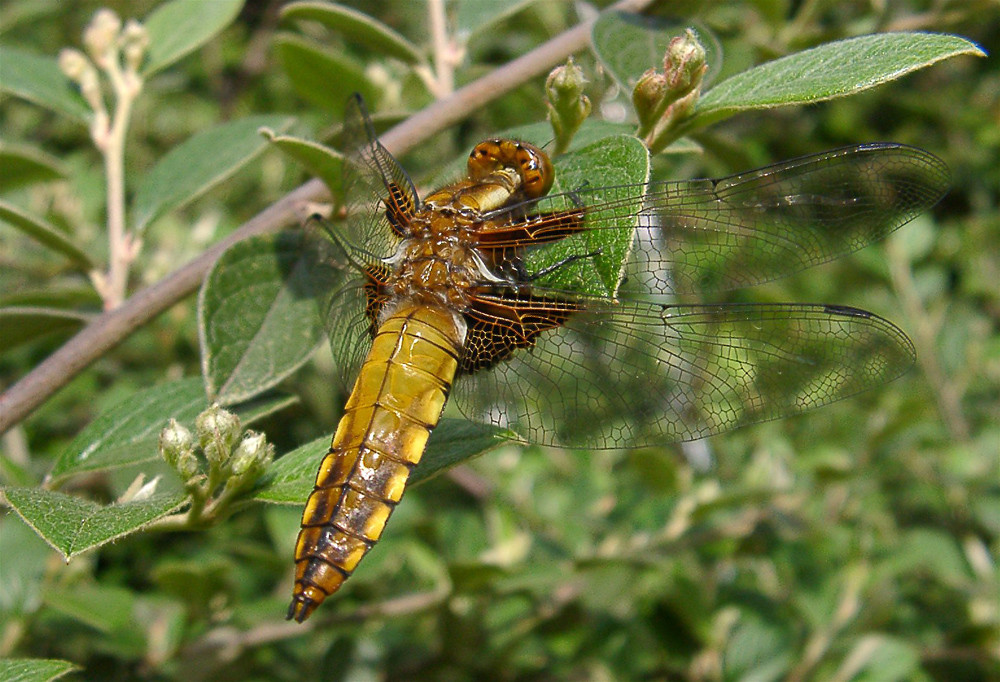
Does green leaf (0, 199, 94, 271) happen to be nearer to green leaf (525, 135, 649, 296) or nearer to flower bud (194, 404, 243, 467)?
flower bud (194, 404, 243, 467)

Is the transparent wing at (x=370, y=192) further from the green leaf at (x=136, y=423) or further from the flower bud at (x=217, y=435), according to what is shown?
the flower bud at (x=217, y=435)

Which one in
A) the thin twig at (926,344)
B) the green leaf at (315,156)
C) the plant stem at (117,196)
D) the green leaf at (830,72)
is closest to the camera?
the green leaf at (830,72)

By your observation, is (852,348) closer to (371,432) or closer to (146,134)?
(371,432)

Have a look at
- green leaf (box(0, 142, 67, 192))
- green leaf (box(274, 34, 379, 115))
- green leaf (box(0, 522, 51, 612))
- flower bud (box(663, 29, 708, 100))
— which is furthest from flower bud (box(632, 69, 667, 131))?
green leaf (box(0, 522, 51, 612))

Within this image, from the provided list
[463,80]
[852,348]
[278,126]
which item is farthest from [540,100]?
[852,348]

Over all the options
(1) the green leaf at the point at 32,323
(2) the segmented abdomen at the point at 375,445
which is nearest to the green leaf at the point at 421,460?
(2) the segmented abdomen at the point at 375,445

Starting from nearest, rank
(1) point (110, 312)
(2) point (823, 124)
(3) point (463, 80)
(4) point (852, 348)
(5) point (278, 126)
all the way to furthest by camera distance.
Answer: (4) point (852, 348), (1) point (110, 312), (5) point (278, 126), (3) point (463, 80), (2) point (823, 124)
